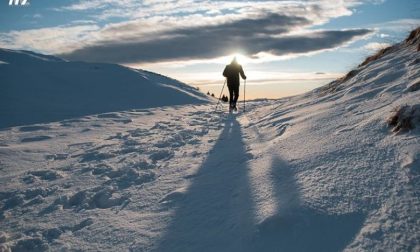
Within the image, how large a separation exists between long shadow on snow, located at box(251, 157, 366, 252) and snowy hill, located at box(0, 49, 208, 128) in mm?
11652

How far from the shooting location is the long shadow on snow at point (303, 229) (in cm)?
298

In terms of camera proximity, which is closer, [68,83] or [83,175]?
[83,175]

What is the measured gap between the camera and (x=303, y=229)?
320cm

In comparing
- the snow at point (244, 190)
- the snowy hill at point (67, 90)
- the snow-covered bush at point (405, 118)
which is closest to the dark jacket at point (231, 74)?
the snowy hill at point (67, 90)

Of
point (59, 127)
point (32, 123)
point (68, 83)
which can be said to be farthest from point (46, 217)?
point (68, 83)

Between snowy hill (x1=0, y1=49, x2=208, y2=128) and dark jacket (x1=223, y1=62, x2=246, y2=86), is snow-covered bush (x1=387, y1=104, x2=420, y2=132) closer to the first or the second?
dark jacket (x1=223, y1=62, x2=246, y2=86)

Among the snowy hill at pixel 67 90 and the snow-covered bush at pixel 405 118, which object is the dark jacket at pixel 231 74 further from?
the snow-covered bush at pixel 405 118

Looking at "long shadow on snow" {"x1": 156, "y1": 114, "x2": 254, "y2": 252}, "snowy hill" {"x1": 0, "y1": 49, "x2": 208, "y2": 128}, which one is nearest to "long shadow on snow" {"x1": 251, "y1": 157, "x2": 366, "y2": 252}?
"long shadow on snow" {"x1": 156, "y1": 114, "x2": 254, "y2": 252}

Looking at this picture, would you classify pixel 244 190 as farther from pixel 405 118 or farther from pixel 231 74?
pixel 231 74

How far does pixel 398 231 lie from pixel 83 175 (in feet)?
16.2

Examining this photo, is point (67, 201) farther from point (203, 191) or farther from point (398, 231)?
point (398, 231)

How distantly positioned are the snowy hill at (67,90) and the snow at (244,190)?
7.75 m

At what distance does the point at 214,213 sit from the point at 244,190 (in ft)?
2.02

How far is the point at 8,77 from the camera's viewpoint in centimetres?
1883
